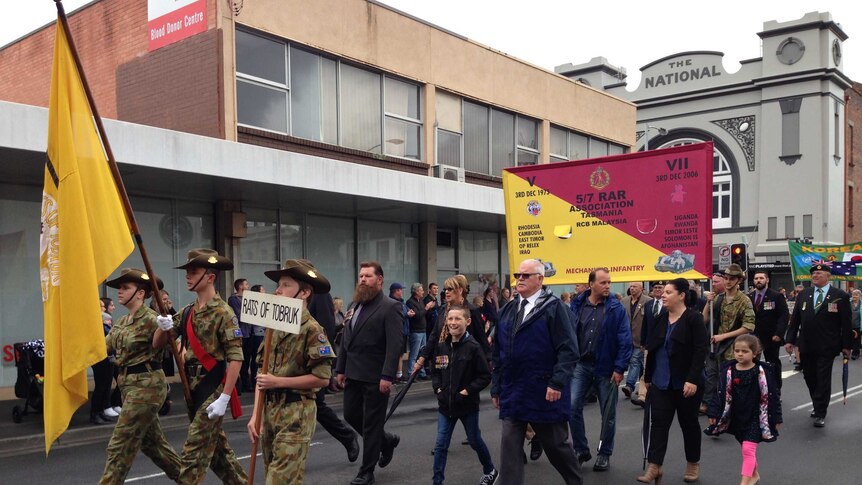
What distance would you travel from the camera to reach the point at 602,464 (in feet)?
24.4

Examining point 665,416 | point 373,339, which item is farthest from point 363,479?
point 665,416

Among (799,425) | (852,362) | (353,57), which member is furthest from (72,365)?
(852,362)

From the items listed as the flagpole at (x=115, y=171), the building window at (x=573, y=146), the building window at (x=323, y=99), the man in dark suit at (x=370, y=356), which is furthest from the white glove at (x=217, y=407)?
the building window at (x=573, y=146)

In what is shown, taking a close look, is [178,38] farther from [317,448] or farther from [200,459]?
[200,459]

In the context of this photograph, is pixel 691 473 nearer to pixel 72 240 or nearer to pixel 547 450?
pixel 547 450

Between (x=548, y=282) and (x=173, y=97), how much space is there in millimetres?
9877

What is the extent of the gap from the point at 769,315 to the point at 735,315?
1.65 meters

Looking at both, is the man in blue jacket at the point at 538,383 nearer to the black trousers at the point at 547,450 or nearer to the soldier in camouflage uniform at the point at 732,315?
the black trousers at the point at 547,450

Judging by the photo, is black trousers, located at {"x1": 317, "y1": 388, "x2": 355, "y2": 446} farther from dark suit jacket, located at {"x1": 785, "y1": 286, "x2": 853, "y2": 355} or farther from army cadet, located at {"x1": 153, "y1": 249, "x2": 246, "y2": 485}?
dark suit jacket, located at {"x1": 785, "y1": 286, "x2": 853, "y2": 355}

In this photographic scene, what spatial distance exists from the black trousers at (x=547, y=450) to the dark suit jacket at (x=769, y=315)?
5.94 metres

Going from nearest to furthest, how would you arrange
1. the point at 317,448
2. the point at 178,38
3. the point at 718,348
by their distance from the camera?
the point at 317,448 < the point at 718,348 < the point at 178,38

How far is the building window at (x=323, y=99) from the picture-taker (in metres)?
15.1

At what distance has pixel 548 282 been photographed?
26.0 ft

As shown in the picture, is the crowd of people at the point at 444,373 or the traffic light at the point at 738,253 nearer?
the crowd of people at the point at 444,373
